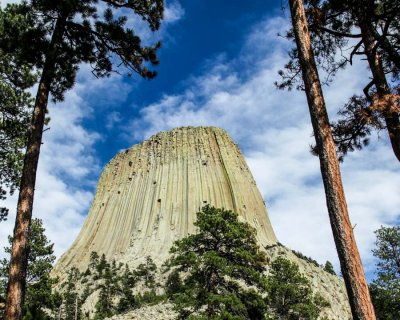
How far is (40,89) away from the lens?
10016 mm

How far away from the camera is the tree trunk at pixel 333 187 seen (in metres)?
5.97

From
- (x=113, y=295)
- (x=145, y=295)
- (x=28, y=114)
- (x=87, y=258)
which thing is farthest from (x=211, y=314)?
(x=87, y=258)

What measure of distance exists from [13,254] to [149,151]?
241 ft

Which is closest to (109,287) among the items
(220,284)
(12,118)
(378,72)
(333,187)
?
(220,284)

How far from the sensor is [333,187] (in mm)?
6918

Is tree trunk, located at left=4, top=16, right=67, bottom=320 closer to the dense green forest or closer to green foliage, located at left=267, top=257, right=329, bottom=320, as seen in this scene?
the dense green forest

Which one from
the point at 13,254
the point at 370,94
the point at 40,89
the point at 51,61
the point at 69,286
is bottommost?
the point at 13,254

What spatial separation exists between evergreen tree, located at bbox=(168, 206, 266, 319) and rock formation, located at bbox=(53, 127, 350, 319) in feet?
122

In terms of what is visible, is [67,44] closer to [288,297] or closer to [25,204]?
[25,204]

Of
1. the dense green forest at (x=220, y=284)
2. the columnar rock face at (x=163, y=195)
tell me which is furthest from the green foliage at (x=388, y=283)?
the columnar rock face at (x=163, y=195)

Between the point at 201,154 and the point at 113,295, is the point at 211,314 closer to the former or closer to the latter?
the point at 113,295

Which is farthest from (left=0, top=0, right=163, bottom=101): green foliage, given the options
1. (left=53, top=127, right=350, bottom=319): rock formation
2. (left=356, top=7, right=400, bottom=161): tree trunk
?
(left=53, top=127, right=350, bottom=319): rock formation

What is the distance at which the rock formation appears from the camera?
2574 inches

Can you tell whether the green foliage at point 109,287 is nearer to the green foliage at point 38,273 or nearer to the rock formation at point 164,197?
the rock formation at point 164,197
